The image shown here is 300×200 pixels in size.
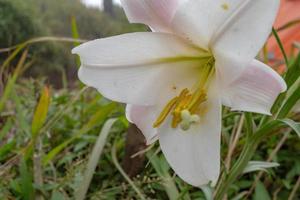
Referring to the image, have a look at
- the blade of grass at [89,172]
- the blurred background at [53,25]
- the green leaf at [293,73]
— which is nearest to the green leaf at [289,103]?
the green leaf at [293,73]

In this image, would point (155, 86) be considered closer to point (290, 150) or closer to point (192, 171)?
point (192, 171)

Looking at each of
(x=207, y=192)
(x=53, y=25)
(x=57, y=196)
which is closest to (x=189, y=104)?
(x=207, y=192)

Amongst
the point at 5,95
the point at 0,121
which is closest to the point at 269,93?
the point at 5,95

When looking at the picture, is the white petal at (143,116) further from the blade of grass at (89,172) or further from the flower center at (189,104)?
the blade of grass at (89,172)

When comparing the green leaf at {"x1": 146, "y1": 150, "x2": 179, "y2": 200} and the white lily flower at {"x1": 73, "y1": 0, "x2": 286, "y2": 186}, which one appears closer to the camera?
the white lily flower at {"x1": 73, "y1": 0, "x2": 286, "y2": 186}

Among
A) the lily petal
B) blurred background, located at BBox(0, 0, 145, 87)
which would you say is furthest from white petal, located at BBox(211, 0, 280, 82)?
blurred background, located at BBox(0, 0, 145, 87)

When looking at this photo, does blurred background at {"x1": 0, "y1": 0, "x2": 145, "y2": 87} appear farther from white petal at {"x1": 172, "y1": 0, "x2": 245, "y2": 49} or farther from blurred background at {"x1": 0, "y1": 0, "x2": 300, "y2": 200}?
white petal at {"x1": 172, "y1": 0, "x2": 245, "y2": 49}
